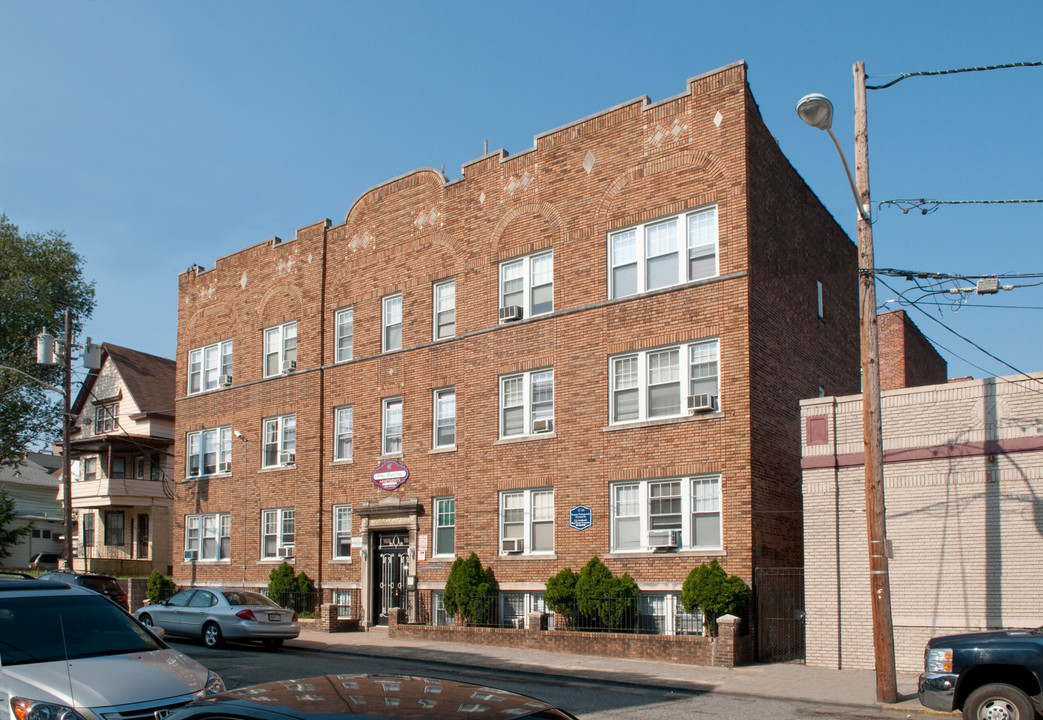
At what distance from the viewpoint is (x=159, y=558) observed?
4288 cm

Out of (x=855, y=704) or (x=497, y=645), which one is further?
(x=497, y=645)

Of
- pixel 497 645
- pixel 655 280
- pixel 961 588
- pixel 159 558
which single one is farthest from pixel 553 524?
pixel 159 558

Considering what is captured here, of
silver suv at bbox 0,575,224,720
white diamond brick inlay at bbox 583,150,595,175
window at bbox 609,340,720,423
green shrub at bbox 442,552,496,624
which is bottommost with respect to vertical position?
green shrub at bbox 442,552,496,624

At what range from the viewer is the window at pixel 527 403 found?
23844 millimetres

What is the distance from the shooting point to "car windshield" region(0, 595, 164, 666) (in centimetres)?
828

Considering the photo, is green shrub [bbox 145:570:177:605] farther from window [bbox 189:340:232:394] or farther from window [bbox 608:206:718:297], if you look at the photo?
window [bbox 608:206:718:297]

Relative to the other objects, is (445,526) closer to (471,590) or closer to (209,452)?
(471,590)

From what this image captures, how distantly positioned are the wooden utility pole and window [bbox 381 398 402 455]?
48.9 feet

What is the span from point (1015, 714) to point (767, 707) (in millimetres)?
3841

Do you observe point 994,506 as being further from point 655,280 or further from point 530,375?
point 530,375

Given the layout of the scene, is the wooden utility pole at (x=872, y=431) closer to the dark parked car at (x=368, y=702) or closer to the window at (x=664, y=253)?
the window at (x=664, y=253)

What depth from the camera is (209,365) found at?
1326 inches

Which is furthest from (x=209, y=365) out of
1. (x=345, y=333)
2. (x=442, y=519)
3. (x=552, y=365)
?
(x=552, y=365)

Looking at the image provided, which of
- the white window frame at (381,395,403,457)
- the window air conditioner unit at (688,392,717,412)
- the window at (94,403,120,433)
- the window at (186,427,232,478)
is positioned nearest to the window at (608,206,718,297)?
the window air conditioner unit at (688,392,717,412)
